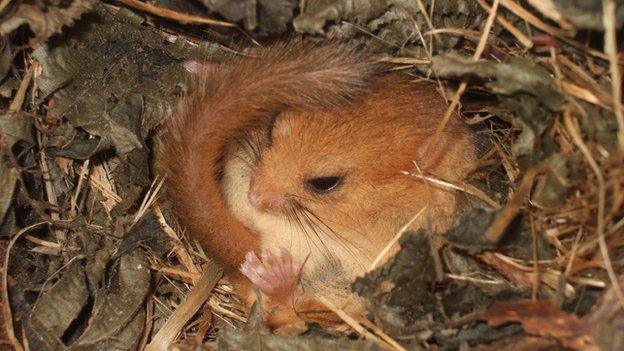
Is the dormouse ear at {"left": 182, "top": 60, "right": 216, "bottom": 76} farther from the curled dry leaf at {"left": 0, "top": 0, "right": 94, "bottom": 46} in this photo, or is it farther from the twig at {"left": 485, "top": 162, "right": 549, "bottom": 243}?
the twig at {"left": 485, "top": 162, "right": 549, "bottom": 243}

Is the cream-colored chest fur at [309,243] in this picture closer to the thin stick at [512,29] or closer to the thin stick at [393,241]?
the thin stick at [393,241]

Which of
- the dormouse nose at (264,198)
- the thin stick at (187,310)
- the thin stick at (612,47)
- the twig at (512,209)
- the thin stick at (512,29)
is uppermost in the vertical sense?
the thin stick at (612,47)

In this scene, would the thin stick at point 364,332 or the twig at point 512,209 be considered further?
the thin stick at point 364,332

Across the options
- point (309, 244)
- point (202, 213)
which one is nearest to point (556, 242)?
point (309, 244)

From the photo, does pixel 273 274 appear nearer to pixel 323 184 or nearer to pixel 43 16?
pixel 323 184

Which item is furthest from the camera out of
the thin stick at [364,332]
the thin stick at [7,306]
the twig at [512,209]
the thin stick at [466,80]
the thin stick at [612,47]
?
the thin stick at [7,306]

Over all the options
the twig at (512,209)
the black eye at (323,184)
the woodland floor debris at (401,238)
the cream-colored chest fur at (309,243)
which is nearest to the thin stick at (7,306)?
the woodland floor debris at (401,238)
